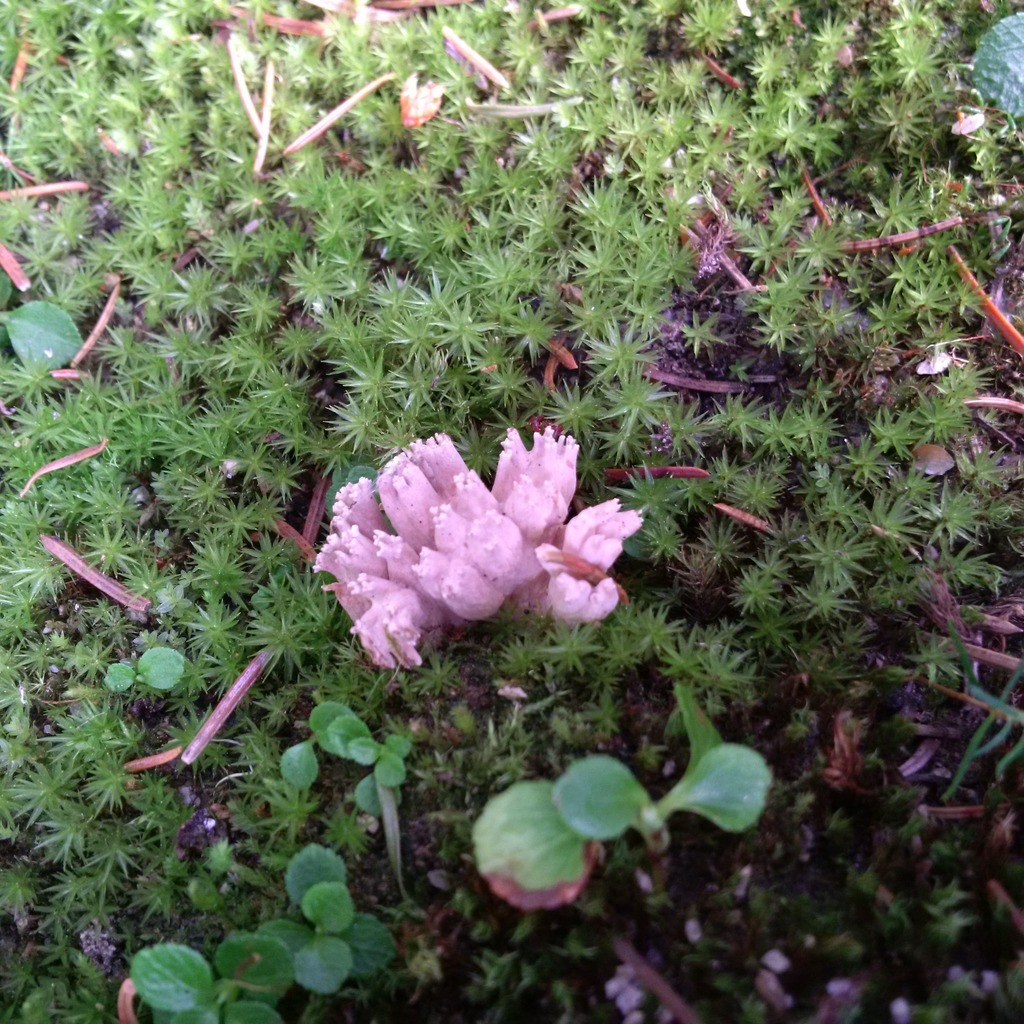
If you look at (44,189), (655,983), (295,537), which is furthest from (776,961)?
(44,189)

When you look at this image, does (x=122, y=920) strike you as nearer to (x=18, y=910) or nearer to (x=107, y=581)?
(x=18, y=910)

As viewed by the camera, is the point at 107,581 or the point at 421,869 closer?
the point at 421,869

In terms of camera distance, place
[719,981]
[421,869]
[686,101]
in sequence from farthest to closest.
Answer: [686,101]
[421,869]
[719,981]

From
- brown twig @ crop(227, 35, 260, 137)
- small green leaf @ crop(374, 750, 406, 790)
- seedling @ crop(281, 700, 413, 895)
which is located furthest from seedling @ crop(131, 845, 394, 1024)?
brown twig @ crop(227, 35, 260, 137)

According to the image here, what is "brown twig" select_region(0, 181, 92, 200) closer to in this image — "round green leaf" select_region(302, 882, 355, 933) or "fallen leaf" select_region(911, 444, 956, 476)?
"round green leaf" select_region(302, 882, 355, 933)

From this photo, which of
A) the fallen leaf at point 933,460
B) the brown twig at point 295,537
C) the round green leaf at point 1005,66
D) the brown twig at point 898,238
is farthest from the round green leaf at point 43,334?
the round green leaf at point 1005,66

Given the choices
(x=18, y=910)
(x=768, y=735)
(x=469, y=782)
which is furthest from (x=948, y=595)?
(x=18, y=910)
